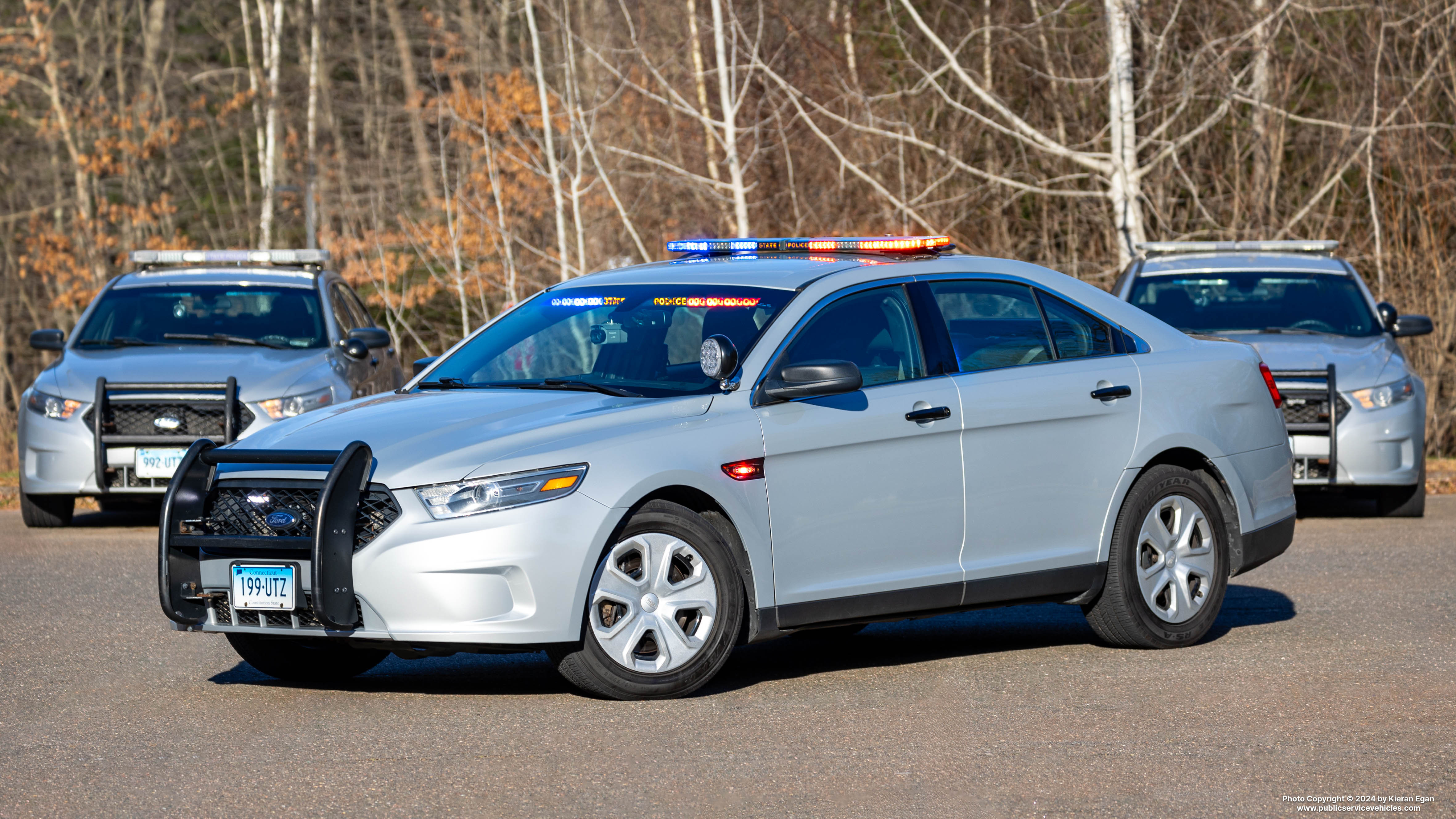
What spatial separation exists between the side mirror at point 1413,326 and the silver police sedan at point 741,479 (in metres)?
5.32

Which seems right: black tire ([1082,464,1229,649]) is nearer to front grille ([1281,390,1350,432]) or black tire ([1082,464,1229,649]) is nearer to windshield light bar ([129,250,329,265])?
front grille ([1281,390,1350,432])

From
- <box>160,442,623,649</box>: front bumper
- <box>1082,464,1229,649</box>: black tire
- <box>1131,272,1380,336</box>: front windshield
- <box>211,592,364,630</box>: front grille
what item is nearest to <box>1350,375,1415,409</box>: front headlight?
<box>1131,272,1380,336</box>: front windshield

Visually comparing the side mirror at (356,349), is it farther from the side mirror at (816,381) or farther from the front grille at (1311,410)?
the side mirror at (816,381)

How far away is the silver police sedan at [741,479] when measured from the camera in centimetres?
662

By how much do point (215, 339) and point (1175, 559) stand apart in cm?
829

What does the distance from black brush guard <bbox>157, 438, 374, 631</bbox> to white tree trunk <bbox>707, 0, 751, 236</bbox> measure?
13167 mm

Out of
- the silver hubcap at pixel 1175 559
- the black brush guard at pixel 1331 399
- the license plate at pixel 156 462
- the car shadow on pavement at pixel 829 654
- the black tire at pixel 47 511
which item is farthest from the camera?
the black tire at pixel 47 511

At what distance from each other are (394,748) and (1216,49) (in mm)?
16860

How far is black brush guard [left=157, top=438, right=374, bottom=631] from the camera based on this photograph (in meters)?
6.52

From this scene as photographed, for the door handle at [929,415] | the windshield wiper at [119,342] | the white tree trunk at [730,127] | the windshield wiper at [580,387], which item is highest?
the white tree trunk at [730,127]

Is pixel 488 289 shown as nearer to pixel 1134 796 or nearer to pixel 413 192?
pixel 413 192

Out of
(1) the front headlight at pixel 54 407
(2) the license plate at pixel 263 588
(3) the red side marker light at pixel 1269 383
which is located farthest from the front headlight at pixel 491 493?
(1) the front headlight at pixel 54 407

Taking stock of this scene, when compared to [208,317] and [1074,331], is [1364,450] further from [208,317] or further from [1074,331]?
[208,317]

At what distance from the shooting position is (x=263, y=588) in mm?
6766
